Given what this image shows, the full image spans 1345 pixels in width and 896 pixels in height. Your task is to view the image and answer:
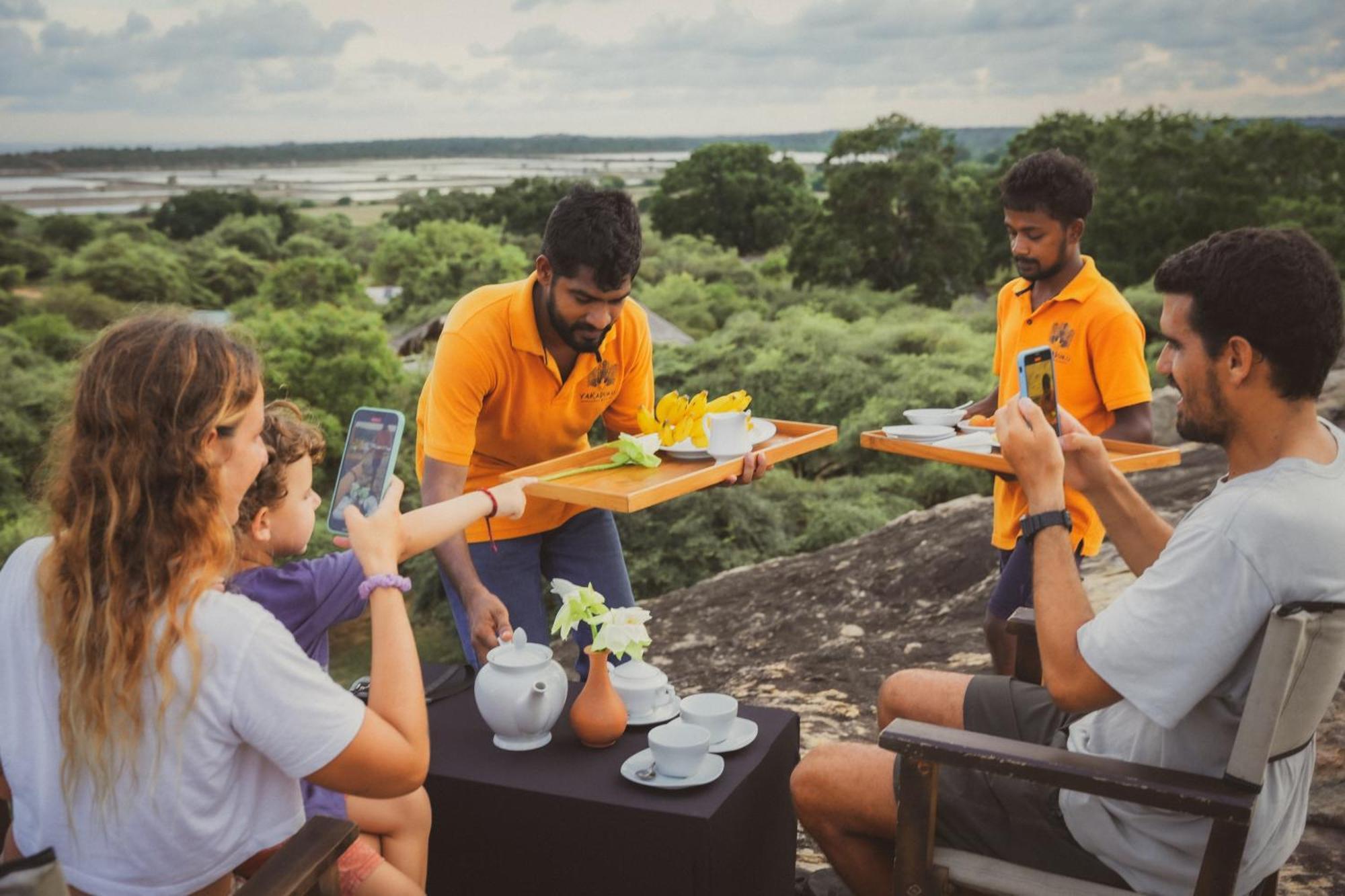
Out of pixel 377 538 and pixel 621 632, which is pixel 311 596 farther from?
pixel 621 632

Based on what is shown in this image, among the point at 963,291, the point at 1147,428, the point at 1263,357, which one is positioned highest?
the point at 1263,357

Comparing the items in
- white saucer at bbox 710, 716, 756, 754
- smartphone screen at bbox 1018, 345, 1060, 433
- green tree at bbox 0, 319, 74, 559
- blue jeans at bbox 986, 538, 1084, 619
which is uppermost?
smartphone screen at bbox 1018, 345, 1060, 433

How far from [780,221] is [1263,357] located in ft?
101

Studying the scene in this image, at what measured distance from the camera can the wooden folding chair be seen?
1.87 meters

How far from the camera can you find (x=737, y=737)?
2.72 m

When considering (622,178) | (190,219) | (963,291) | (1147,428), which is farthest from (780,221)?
(1147,428)

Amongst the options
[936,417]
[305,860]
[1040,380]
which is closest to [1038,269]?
[936,417]

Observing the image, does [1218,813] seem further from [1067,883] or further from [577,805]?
Result: [577,805]

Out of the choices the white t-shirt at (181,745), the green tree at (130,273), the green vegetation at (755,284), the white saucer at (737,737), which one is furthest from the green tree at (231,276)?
the white t-shirt at (181,745)

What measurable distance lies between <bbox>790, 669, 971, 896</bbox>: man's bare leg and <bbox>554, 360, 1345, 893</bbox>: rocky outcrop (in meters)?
1.66

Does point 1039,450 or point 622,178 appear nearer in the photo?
point 1039,450

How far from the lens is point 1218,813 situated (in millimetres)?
1941

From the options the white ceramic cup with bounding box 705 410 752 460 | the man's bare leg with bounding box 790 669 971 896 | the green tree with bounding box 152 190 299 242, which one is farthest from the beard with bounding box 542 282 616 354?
the green tree with bounding box 152 190 299 242

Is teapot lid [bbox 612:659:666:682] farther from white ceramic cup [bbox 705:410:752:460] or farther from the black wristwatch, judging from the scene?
the black wristwatch
